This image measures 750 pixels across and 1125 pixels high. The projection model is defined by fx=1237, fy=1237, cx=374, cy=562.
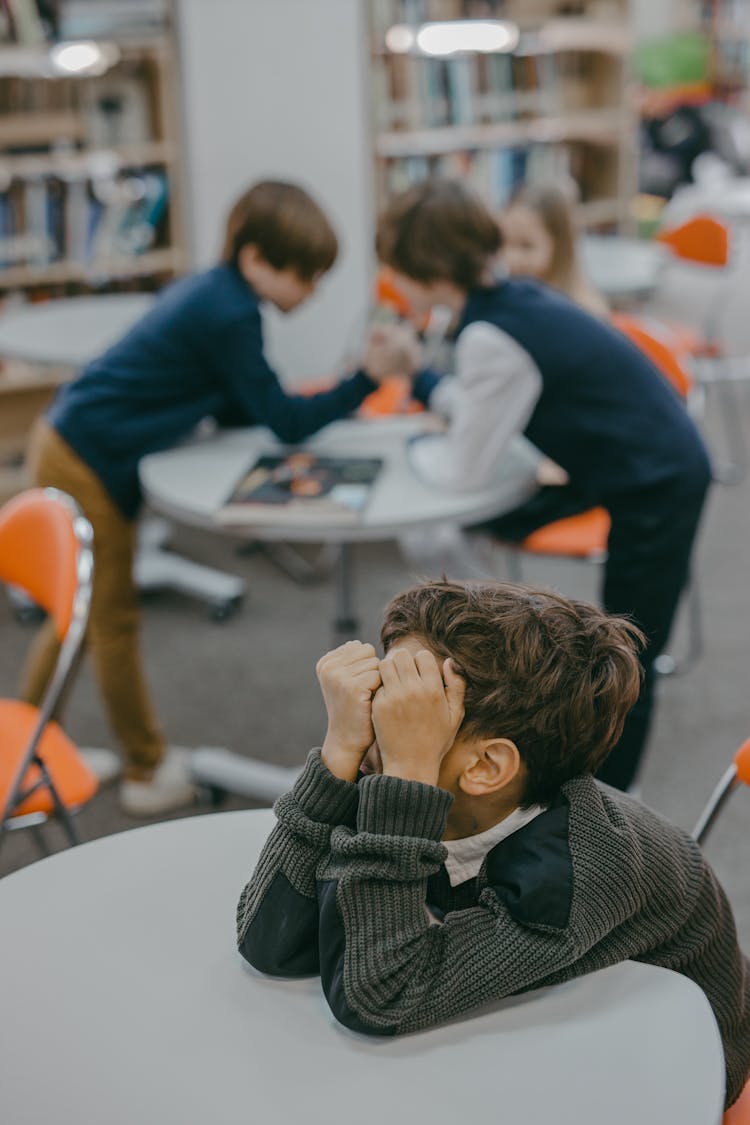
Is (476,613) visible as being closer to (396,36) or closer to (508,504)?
(508,504)

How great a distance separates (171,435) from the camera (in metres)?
2.37

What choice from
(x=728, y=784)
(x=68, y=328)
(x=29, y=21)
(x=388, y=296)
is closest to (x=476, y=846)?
(x=728, y=784)

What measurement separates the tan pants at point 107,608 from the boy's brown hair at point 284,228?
1.71 ft

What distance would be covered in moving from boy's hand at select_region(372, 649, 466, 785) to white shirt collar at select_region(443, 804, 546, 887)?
0.09 meters

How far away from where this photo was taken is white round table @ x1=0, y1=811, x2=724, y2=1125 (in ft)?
2.96

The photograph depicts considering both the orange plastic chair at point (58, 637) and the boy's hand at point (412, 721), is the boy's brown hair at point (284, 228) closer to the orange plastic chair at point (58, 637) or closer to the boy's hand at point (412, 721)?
the orange plastic chair at point (58, 637)

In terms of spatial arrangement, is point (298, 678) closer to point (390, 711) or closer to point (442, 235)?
point (442, 235)

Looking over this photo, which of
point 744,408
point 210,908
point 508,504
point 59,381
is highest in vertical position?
point 210,908

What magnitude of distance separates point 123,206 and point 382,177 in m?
1.06

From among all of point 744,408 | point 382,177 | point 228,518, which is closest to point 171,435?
point 228,518

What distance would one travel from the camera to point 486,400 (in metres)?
2.08

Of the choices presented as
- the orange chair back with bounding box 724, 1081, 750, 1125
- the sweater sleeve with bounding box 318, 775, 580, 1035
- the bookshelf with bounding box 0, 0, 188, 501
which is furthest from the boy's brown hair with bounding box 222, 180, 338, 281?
the bookshelf with bounding box 0, 0, 188, 501

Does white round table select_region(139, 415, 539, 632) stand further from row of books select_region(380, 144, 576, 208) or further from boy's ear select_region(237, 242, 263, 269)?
row of books select_region(380, 144, 576, 208)

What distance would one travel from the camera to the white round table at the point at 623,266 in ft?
12.9
